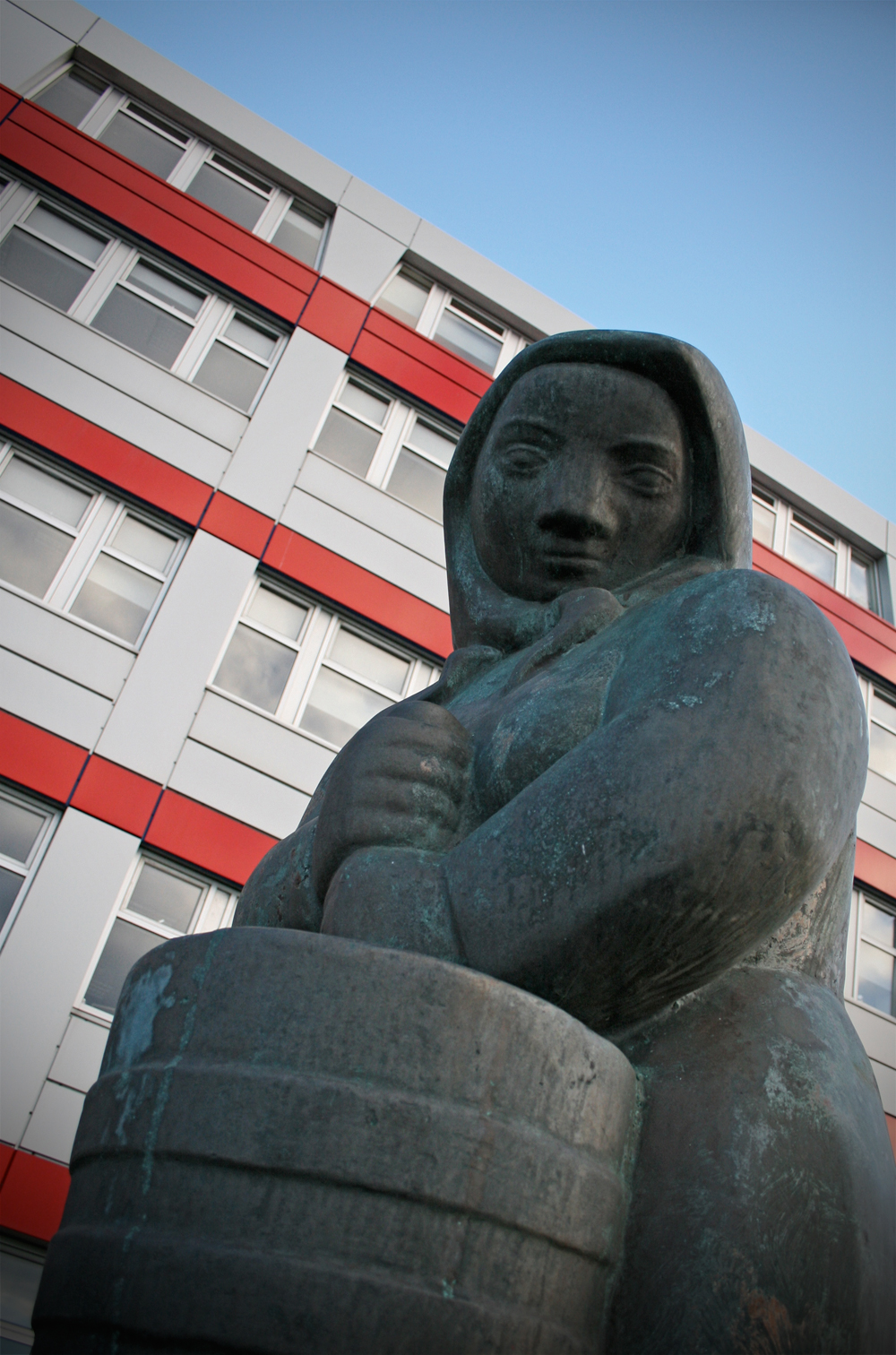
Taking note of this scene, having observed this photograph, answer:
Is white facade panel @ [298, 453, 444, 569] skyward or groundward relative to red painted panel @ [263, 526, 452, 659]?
skyward

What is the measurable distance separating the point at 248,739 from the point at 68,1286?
8312 mm

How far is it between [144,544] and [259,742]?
90.2 inches

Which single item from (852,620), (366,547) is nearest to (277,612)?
(366,547)

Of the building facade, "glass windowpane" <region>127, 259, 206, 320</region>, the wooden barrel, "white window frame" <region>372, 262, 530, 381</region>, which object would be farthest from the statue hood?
"white window frame" <region>372, 262, 530, 381</region>

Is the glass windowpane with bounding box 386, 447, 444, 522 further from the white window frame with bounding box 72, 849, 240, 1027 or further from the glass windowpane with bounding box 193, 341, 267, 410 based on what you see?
the white window frame with bounding box 72, 849, 240, 1027

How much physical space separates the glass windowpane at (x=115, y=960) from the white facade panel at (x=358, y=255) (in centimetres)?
786

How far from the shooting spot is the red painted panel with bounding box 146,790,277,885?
28.1 ft

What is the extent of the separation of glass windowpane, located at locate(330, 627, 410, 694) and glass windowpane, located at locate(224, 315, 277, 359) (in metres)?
3.56

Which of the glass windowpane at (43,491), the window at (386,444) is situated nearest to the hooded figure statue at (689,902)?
the glass windowpane at (43,491)

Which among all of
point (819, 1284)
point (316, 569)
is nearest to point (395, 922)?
point (819, 1284)

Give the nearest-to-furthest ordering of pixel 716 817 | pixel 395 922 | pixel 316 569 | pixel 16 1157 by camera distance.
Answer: pixel 716 817 < pixel 395 922 < pixel 16 1157 < pixel 316 569

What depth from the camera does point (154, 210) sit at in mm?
11297

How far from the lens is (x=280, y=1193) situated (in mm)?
1092

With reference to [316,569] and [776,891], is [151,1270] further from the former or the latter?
[316,569]
